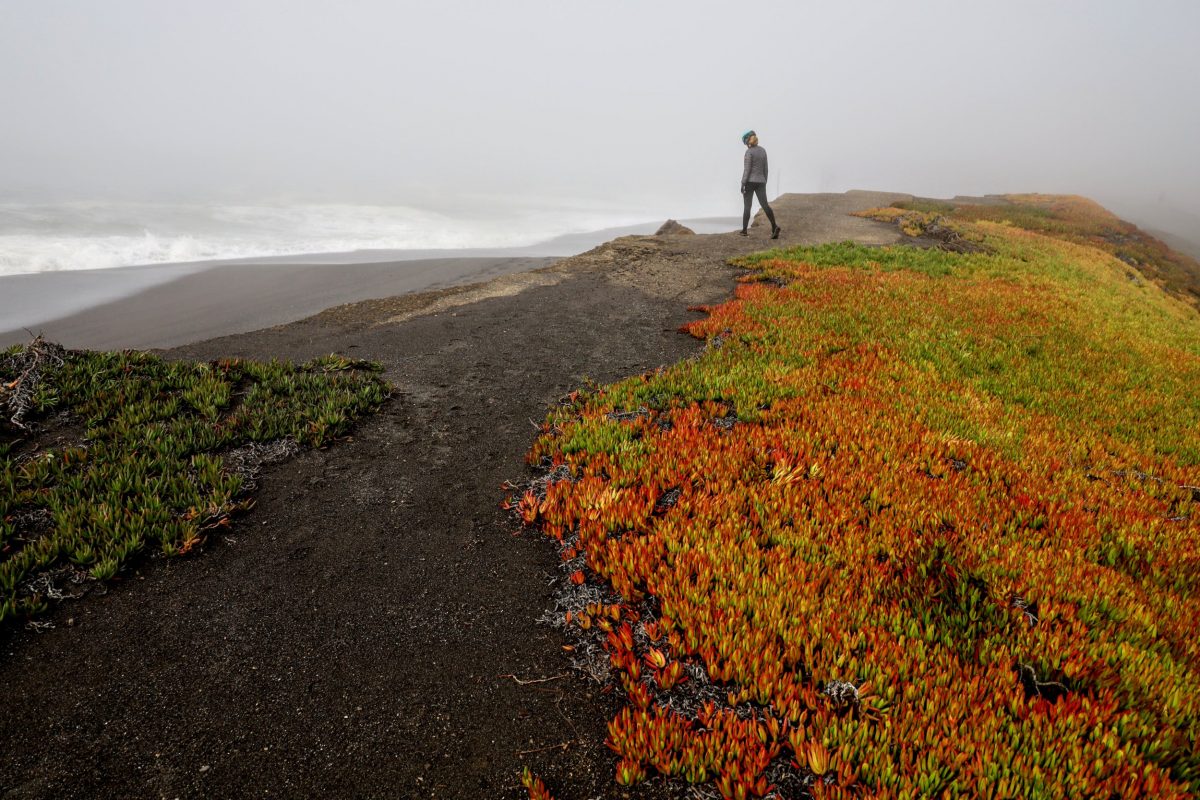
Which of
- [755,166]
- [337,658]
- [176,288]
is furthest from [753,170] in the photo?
[176,288]

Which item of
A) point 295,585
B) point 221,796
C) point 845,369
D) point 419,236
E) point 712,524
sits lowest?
point 221,796

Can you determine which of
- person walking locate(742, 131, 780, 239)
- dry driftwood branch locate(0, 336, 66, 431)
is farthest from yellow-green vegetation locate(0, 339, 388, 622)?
person walking locate(742, 131, 780, 239)

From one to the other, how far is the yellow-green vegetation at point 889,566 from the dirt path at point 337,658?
1.91 feet

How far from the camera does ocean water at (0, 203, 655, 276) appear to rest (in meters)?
28.9

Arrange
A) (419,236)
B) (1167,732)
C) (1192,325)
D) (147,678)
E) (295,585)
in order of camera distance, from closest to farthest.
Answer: (1167,732), (147,678), (295,585), (1192,325), (419,236)

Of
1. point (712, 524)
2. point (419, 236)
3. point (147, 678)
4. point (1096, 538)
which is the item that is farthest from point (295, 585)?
point (419, 236)

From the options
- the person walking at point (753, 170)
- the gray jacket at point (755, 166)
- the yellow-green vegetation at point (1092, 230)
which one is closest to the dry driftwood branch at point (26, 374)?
the person walking at point (753, 170)

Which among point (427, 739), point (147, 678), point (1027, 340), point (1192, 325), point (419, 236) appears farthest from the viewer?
point (419, 236)

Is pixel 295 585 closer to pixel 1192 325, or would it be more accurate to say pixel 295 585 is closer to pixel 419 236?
pixel 1192 325

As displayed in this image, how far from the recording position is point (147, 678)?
383 centimetres

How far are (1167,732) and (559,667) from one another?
373cm

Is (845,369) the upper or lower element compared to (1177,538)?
upper

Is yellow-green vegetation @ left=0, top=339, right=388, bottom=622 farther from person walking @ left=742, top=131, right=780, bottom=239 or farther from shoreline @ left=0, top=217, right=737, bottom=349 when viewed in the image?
person walking @ left=742, top=131, right=780, bottom=239

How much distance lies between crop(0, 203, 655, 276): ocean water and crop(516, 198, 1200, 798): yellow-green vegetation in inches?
1361
